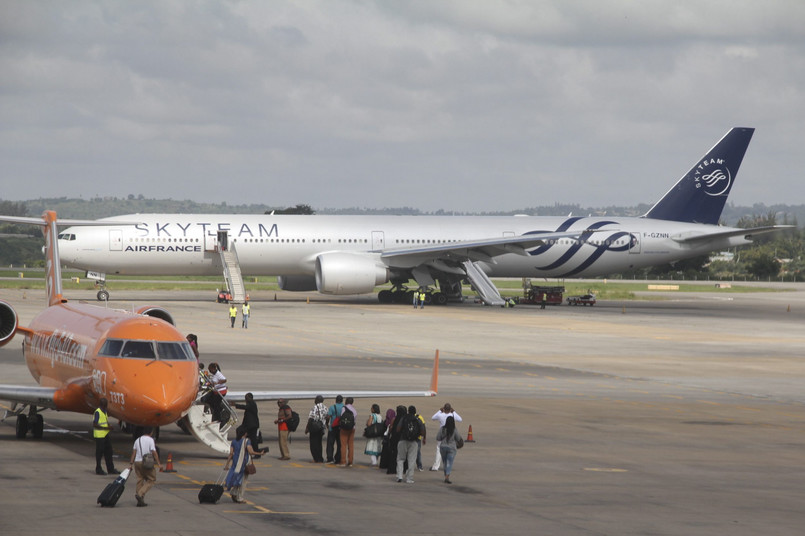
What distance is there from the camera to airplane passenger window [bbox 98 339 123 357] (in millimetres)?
23541

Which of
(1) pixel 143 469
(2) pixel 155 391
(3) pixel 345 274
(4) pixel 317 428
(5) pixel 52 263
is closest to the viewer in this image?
(1) pixel 143 469

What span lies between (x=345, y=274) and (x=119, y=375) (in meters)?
46.3

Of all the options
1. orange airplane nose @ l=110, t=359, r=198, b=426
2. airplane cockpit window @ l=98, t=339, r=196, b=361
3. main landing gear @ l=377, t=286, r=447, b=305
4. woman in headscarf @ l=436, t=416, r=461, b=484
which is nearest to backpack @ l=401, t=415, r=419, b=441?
woman in headscarf @ l=436, t=416, r=461, b=484

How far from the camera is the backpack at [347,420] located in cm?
2417

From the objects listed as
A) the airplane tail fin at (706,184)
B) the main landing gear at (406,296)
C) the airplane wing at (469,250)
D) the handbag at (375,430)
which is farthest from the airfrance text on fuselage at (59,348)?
the airplane tail fin at (706,184)

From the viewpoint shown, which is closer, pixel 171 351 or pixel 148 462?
pixel 148 462

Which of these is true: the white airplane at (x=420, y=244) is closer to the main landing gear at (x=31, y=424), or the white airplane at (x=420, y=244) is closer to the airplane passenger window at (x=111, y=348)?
the main landing gear at (x=31, y=424)

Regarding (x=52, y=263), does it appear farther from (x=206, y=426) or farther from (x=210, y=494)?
(x=210, y=494)

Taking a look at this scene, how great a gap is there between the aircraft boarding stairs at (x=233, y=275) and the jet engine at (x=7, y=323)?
115 feet

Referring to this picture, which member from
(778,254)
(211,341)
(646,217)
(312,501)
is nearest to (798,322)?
(646,217)

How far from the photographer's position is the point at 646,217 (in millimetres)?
81625

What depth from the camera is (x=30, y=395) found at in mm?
24469

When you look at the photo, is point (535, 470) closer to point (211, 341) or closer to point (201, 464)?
point (201, 464)

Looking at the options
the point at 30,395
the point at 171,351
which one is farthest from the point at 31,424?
the point at 171,351
